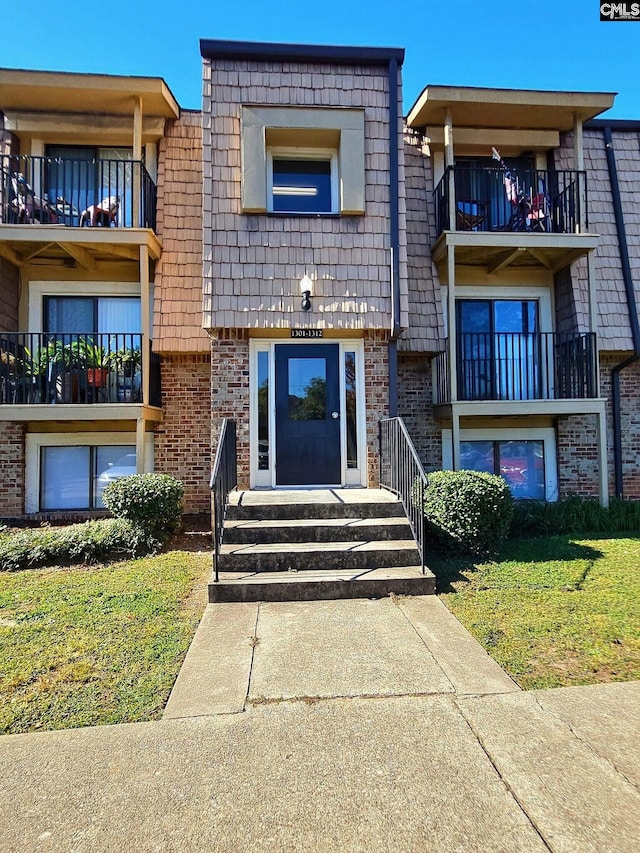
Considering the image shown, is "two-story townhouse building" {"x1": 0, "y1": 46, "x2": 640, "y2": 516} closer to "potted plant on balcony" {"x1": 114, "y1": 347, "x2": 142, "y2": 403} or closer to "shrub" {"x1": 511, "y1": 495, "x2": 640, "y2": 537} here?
"potted plant on balcony" {"x1": 114, "y1": 347, "x2": 142, "y2": 403}

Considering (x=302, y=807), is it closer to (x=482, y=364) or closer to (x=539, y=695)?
(x=539, y=695)

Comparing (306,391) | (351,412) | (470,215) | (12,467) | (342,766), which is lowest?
(342,766)

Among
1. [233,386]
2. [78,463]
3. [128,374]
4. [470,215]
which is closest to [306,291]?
[233,386]

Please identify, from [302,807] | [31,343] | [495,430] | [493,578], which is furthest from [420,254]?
[302,807]

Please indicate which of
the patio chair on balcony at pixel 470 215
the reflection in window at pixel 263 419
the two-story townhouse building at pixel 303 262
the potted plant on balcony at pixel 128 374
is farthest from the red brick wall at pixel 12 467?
the patio chair on balcony at pixel 470 215

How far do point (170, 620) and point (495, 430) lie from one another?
6601mm

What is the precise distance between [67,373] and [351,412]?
4353mm

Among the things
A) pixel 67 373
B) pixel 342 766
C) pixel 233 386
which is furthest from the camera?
pixel 67 373

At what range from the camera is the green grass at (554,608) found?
3.28m

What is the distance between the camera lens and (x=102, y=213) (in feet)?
25.7

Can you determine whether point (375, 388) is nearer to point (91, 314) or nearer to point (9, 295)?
point (91, 314)

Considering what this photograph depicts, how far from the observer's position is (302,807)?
2.08 metres

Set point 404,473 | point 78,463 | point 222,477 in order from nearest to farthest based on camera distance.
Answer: point 222,477, point 404,473, point 78,463

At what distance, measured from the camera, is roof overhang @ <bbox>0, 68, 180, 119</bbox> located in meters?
7.48
